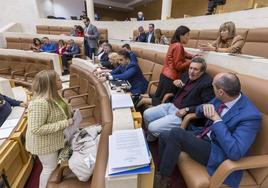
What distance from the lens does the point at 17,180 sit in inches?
65.1

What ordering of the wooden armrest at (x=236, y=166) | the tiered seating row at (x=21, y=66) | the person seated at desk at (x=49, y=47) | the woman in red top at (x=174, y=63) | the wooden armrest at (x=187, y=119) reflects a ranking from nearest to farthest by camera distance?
1. the wooden armrest at (x=236, y=166)
2. the wooden armrest at (x=187, y=119)
3. the woman in red top at (x=174, y=63)
4. the tiered seating row at (x=21, y=66)
5. the person seated at desk at (x=49, y=47)

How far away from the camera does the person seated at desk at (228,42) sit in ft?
6.68

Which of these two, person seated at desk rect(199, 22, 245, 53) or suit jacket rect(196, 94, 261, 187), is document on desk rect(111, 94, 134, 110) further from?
person seated at desk rect(199, 22, 245, 53)

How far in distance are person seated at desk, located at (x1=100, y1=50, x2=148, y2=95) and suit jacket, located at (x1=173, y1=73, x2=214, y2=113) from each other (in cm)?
84

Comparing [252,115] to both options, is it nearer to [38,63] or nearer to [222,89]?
[222,89]

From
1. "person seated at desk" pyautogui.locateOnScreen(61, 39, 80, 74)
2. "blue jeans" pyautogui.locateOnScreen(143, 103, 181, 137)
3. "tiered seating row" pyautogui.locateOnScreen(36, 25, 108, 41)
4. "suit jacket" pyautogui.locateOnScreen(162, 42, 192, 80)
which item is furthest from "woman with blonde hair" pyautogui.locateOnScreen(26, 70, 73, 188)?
"tiered seating row" pyautogui.locateOnScreen(36, 25, 108, 41)

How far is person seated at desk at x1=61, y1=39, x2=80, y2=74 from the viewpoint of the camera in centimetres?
629

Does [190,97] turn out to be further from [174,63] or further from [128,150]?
[128,150]

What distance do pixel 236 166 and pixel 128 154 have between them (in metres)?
0.69

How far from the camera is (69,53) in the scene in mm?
6297

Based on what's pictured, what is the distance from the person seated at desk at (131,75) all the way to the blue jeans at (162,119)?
55 cm

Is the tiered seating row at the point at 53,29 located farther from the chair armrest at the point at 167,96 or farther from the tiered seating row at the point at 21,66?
the chair armrest at the point at 167,96

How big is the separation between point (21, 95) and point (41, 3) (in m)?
9.09

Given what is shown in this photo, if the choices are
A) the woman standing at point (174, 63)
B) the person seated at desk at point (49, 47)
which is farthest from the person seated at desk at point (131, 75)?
the person seated at desk at point (49, 47)
